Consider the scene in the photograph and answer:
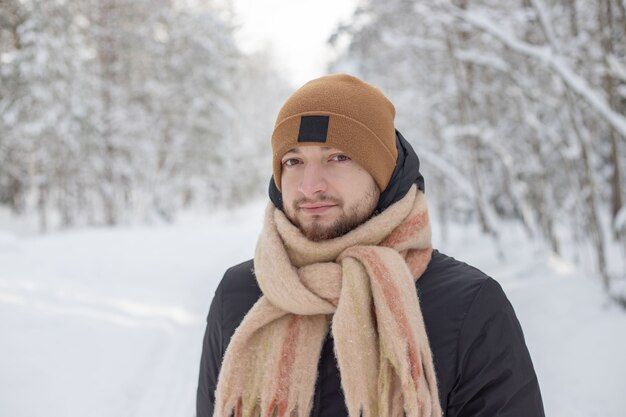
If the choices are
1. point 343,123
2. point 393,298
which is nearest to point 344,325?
point 393,298

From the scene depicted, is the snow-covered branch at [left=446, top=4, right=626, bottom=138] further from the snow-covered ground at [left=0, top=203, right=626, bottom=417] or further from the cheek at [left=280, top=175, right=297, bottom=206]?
the cheek at [left=280, top=175, right=297, bottom=206]

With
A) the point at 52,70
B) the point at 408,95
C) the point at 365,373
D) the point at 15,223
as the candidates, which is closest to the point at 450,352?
the point at 365,373

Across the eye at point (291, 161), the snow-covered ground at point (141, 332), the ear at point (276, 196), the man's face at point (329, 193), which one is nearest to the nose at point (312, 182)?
the man's face at point (329, 193)

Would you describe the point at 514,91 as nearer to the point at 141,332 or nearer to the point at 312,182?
the point at 141,332

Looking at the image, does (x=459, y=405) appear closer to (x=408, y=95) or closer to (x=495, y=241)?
(x=495, y=241)

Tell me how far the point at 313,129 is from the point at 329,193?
0.90 feet

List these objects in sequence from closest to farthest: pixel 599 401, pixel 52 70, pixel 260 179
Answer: pixel 599 401, pixel 52 70, pixel 260 179

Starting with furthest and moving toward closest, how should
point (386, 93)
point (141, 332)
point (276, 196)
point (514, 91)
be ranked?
point (386, 93) → point (514, 91) → point (141, 332) → point (276, 196)

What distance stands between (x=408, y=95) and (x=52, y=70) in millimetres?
11859

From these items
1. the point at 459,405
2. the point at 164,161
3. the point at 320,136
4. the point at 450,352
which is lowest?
the point at 459,405

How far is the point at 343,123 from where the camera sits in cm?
200

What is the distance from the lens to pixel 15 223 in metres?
23.8

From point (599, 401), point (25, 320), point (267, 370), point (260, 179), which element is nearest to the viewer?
point (267, 370)

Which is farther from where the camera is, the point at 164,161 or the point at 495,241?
the point at 164,161
